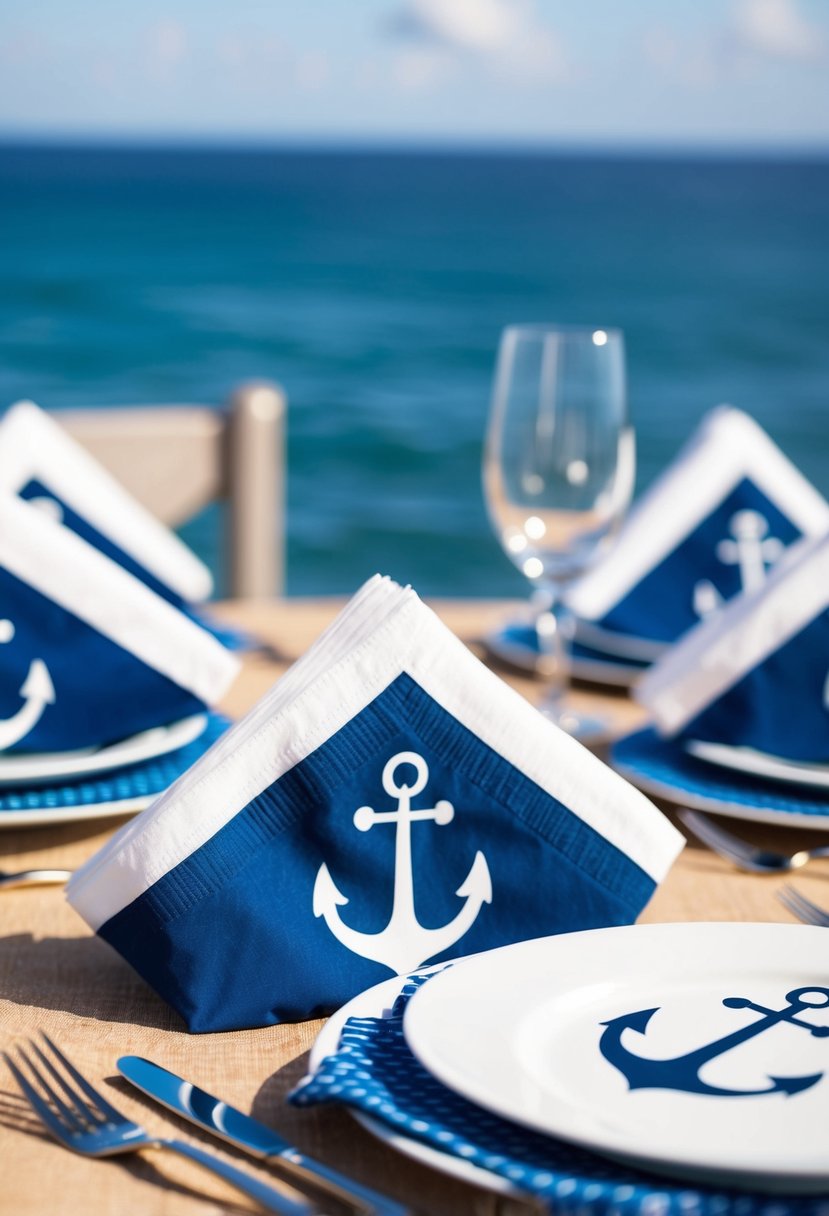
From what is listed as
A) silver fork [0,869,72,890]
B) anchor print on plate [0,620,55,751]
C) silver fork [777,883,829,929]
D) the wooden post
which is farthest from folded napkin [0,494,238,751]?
the wooden post

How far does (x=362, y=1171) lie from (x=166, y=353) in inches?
773

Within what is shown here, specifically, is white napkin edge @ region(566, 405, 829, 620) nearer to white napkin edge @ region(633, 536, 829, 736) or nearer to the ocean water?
white napkin edge @ region(633, 536, 829, 736)

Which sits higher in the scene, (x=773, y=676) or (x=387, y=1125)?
(x=773, y=676)

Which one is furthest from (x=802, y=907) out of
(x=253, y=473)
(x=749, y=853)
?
(x=253, y=473)

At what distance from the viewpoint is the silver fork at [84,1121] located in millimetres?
499

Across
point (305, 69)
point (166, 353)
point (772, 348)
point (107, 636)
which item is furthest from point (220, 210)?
point (107, 636)

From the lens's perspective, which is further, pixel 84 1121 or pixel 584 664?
pixel 584 664

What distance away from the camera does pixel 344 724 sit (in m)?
0.65

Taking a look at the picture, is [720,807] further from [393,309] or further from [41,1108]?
[393,309]

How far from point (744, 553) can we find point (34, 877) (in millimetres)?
713

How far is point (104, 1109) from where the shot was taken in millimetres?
549

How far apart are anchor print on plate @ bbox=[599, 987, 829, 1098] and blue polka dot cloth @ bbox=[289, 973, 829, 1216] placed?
0.05 meters

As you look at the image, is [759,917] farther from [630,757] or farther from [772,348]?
[772,348]

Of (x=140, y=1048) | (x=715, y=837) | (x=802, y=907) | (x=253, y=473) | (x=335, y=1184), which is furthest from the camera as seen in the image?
(x=253, y=473)
